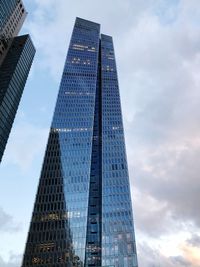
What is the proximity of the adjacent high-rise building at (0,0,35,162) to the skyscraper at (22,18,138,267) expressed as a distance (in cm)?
2333

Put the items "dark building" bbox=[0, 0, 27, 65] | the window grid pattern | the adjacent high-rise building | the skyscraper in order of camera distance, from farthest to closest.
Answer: "dark building" bbox=[0, 0, 27, 65] → the adjacent high-rise building → the skyscraper → the window grid pattern

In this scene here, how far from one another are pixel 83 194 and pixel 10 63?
295ft

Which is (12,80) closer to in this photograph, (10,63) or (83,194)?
(10,63)

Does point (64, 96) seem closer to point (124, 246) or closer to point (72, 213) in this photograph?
point (72, 213)

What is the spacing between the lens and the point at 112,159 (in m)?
158

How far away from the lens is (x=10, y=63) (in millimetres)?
Result: 179250

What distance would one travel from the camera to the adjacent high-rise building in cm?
15650

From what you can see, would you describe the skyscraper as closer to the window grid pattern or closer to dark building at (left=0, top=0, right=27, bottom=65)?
the window grid pattern

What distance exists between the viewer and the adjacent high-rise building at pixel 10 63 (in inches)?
6161

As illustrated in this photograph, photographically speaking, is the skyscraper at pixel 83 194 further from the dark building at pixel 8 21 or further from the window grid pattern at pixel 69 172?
the dark building at pixel 8 21

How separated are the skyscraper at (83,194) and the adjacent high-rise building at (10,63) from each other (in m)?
23.3

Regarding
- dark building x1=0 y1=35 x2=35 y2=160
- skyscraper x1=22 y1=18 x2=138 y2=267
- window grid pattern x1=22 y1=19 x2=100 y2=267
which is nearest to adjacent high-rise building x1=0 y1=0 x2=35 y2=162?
dark building x1=0 y1=35 x2=35 y2=160

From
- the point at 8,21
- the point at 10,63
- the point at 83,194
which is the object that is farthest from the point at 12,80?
the point at 83,194

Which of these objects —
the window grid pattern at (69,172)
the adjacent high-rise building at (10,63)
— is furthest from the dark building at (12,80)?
the window grid pattern at (69,172)
